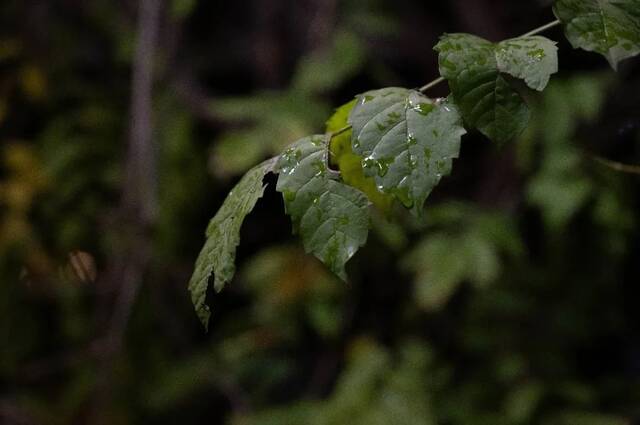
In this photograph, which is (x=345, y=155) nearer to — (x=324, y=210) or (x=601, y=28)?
(x=324, y=210)

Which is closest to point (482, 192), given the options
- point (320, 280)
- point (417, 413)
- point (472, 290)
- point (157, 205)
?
point (472, 290)

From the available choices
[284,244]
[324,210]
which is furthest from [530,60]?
[284,244]

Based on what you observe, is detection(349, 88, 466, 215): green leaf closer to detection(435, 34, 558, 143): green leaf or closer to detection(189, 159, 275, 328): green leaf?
detection(435, 34, 558, 143): green leaf

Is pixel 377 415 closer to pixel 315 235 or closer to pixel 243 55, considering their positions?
pixel 315 235

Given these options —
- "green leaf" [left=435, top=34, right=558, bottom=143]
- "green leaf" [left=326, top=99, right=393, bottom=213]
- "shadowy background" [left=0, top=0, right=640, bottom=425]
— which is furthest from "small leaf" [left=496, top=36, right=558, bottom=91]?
"shadowy background" [left=0, top=0, right=640, bottom=425]

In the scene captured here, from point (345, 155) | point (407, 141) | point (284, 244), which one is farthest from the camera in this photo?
point (284, 244)
